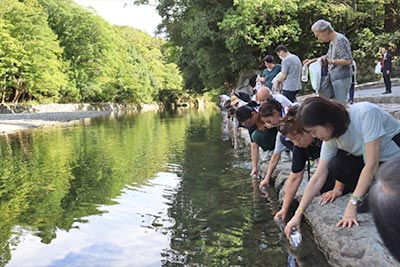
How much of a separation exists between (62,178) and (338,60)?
427cm

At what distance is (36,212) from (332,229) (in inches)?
123

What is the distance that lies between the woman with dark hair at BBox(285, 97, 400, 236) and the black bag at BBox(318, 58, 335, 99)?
237 centimetres

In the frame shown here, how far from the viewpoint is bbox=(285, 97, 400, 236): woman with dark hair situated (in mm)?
2537

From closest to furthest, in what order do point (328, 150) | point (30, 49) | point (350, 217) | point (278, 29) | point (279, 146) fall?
point (350, 217), point (328, 150), point (279, 146), point (278, 29), point (30, 49)

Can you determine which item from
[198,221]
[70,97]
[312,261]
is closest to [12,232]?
[198,221]

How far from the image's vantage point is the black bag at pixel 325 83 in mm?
5231

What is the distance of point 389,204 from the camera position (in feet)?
3.07

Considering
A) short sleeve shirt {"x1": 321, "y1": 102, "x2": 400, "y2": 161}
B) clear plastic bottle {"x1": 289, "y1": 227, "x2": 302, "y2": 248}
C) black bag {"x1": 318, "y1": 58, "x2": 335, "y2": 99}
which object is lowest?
clear plastic bottle {"x1": 289, "y1": 227, "x2": 302, "y2": 248}

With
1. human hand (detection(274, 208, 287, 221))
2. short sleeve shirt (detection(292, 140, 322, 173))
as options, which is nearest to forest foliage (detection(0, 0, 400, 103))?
short sleeve shirt (detection(292, 140, 322, 173))

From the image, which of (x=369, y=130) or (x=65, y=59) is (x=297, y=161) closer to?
(x=369, y=130)

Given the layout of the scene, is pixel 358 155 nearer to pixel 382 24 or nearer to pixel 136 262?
pixel 136 262

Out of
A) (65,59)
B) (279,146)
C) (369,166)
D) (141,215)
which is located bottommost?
(141,215)

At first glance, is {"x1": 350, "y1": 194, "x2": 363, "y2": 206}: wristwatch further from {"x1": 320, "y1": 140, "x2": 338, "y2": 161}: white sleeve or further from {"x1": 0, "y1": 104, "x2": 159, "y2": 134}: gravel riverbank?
{"x1": 0, "y1": 104, "x2": 159, "y2": 134}: gravel riverbank

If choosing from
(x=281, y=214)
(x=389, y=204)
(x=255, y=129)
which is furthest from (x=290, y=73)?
(x=389, y=204)
